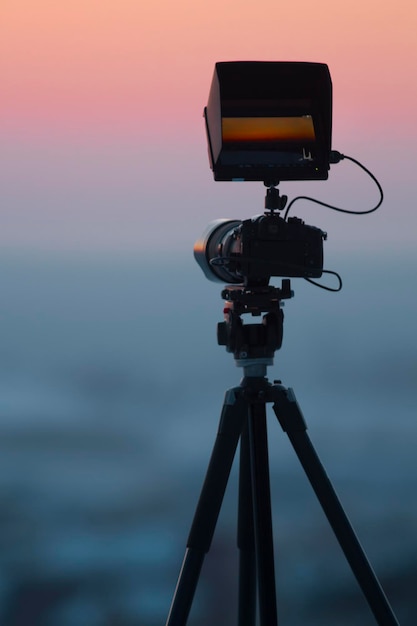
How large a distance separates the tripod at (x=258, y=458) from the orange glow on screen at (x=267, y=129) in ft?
0.90

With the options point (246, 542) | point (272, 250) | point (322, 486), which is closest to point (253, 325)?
point (272, 250)

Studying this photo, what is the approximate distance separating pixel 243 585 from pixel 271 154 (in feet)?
2.92

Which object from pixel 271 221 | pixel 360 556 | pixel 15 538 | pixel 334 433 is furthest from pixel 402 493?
→ pixel 271 221

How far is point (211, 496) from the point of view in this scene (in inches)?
66.9

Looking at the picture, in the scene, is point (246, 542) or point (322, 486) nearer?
point (322, 486)

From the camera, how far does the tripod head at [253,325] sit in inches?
66.8

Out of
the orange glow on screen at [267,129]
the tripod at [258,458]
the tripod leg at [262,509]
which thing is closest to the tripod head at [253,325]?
the tripod at [258,458]

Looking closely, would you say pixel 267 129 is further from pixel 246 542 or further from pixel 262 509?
pixel 246 542

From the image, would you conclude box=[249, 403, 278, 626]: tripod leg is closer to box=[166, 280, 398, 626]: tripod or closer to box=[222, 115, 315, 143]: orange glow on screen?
box=[166, 280, 398, 626]: tripod

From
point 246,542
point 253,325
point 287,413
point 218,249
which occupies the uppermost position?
point 218,249

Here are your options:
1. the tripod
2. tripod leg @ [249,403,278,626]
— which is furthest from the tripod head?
tripod leg @ [249,403,278,626]

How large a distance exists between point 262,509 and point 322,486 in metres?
0.12

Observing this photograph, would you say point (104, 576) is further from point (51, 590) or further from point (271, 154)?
point (271, 154)

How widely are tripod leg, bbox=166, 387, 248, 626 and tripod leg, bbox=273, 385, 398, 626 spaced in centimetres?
8
